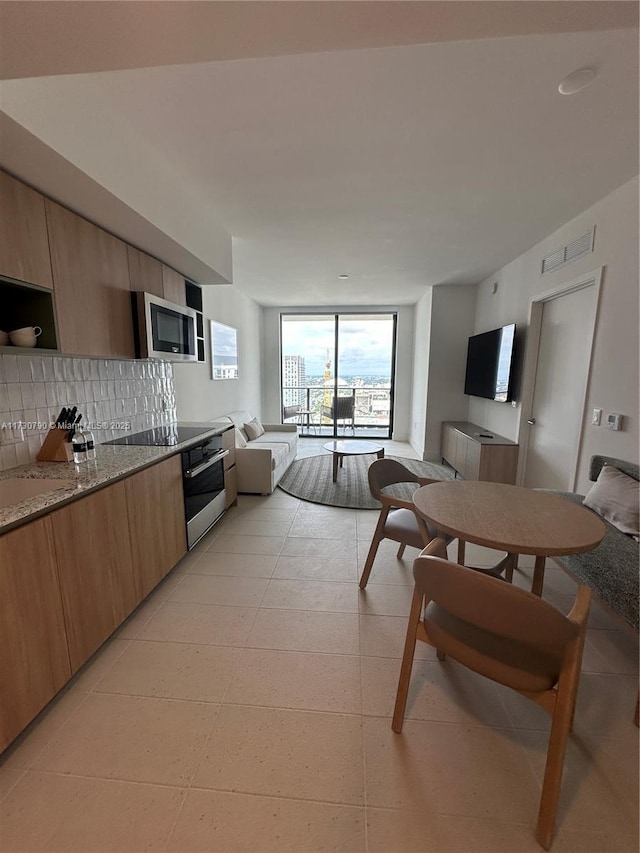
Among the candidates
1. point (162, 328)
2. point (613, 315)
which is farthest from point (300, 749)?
point (613, 315)

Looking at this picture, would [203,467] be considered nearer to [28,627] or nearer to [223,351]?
[28,627]

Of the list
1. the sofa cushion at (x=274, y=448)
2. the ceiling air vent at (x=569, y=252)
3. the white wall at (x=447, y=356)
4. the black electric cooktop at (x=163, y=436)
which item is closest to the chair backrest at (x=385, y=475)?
the black electric cooktop at (x=163, y=436)

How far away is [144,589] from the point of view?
80.1 inches

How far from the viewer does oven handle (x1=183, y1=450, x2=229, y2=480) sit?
2.51 metres

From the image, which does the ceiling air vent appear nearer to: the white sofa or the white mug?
the white sofa

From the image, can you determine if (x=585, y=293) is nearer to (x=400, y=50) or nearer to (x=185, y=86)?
(x=400, y=50)

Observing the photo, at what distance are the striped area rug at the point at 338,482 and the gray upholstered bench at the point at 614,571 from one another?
1911 millimetres

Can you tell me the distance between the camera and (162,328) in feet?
8.58

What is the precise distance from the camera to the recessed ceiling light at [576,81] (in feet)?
4.81

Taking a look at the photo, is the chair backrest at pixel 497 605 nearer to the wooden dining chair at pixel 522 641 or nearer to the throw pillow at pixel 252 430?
the wooden dining chair at pixel 522 641

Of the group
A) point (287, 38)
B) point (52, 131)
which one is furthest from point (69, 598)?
point (287, 38)

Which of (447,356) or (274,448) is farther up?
(447,356)

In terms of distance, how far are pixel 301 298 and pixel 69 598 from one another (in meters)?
5.54

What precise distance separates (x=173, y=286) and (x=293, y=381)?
4.46 metres
